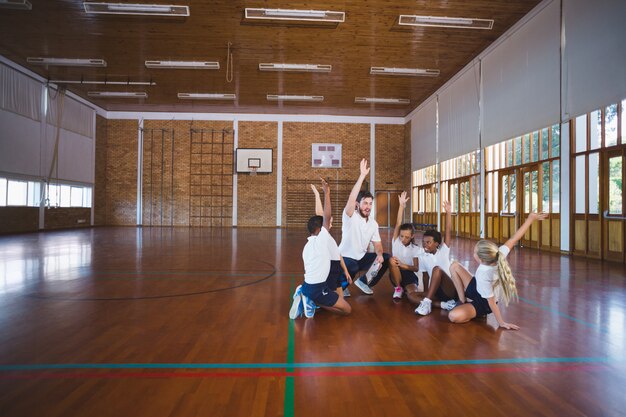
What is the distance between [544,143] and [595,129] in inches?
73.5

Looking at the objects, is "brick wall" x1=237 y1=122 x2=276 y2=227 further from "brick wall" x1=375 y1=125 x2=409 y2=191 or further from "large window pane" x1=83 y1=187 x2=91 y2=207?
"large window pane" x1=83 y1=187 x2=91 y2=207

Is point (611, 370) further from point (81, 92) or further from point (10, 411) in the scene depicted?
point (81, 92)

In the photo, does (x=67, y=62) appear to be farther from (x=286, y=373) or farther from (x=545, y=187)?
(x=545, y=187)

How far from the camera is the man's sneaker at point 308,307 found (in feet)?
12.8

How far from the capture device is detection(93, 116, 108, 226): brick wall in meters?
20.9

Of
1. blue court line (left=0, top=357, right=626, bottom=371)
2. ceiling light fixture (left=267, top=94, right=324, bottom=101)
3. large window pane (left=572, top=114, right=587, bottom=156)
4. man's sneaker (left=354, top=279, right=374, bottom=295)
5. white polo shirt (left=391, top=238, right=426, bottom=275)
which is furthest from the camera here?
ceiling light fixture (left=267, top=94, right=324, bottom=101)

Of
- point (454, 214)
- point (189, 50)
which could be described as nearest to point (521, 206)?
point (454, 214)

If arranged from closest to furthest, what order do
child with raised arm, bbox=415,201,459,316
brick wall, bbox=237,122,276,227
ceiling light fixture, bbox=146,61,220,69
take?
1. child with raised arm, bbox=415,201,459,316
2. ceiling light fixture, bbox=146,61,220,69
3. brick wall, bbox=237,122,276,227

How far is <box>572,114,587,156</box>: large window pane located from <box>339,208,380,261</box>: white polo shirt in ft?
22.4

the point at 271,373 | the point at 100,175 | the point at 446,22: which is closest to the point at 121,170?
the point at 100,175

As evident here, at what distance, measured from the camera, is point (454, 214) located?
16312mm

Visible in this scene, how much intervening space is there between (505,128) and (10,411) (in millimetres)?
12513

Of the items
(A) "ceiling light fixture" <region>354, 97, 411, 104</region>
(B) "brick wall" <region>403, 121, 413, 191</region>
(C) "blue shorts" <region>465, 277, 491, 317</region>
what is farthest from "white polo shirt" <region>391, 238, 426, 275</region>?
(B) "brick wall" <region>403, 121, 413, 191</region>

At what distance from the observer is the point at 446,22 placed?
10.8 m
